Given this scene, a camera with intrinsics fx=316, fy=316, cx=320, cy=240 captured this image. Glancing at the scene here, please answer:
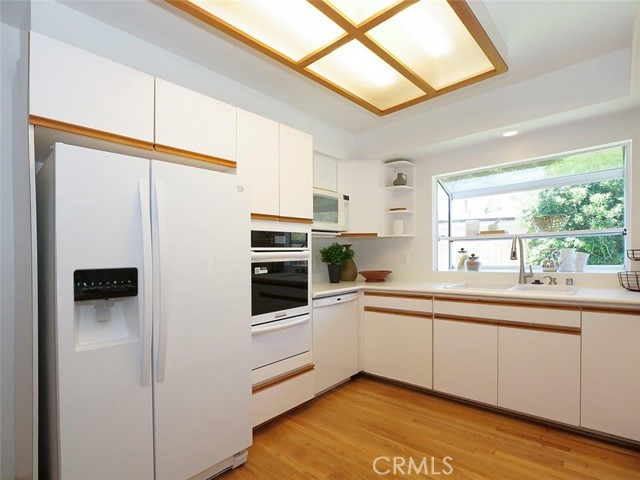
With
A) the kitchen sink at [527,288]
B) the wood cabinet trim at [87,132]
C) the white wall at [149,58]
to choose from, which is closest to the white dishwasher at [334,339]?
the kitchen sink at [527,288]

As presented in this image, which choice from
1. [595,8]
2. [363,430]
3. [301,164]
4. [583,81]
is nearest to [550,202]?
[583,81]

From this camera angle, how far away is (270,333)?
2.19 m

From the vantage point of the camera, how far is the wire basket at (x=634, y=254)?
228 centimetres

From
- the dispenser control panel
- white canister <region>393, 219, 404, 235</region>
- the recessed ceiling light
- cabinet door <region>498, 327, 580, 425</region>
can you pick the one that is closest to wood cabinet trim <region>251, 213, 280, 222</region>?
the dispenser control panel

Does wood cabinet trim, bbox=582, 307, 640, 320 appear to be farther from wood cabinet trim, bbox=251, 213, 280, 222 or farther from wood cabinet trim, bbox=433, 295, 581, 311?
wood cabinet trim, bbox=251, 213, 280, 222

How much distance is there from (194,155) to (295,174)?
831 millimetres

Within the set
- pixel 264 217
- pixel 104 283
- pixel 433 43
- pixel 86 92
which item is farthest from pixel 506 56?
pixel 104 283

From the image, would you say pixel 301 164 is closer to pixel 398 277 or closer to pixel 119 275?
pixel 119 275

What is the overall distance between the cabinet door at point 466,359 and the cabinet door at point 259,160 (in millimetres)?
1682

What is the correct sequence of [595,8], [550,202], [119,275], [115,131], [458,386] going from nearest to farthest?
[119,275] → [115,131] → [595,8] → [458,386] → [550,202]

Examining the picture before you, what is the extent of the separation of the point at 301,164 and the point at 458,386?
2160 millimetres

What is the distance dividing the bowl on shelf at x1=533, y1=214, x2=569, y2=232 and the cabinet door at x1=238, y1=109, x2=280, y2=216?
237cm

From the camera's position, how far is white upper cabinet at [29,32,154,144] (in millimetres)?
1326

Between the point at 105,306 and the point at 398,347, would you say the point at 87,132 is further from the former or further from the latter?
the point at 398,347
